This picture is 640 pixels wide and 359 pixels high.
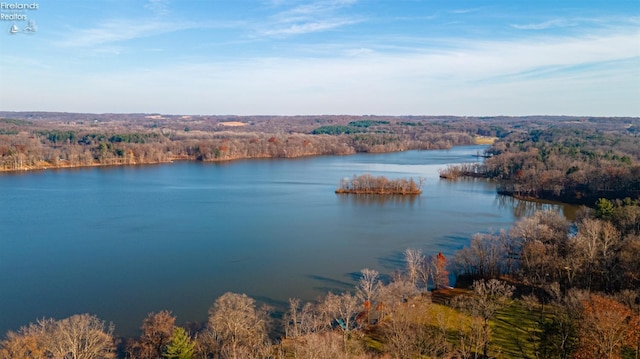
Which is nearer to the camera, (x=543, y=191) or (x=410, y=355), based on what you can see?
(x=410, y=355)

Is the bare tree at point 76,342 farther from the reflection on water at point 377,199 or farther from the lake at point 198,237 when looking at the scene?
the reflection on water at point 377,199

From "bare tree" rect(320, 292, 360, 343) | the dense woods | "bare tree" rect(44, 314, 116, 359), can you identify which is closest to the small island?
"bare tree" rect(320, 292, 360, 343)

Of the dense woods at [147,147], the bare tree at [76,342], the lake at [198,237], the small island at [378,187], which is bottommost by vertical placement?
the lake at [198,237]

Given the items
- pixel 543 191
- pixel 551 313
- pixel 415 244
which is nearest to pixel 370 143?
pixel 543 191

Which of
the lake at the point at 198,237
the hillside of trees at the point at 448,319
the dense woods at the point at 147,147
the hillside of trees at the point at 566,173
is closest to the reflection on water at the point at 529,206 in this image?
the lake at the point at 198,237

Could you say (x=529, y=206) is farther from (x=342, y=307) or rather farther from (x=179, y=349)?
(x=179, y=349)

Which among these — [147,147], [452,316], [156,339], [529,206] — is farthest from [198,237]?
[147,147]

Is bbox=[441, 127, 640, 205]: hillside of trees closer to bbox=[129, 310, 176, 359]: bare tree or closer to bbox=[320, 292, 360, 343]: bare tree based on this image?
bbox=[320, 292, 360, 343]: bare tree

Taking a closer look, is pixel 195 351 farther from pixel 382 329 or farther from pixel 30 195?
pixel 30 195
